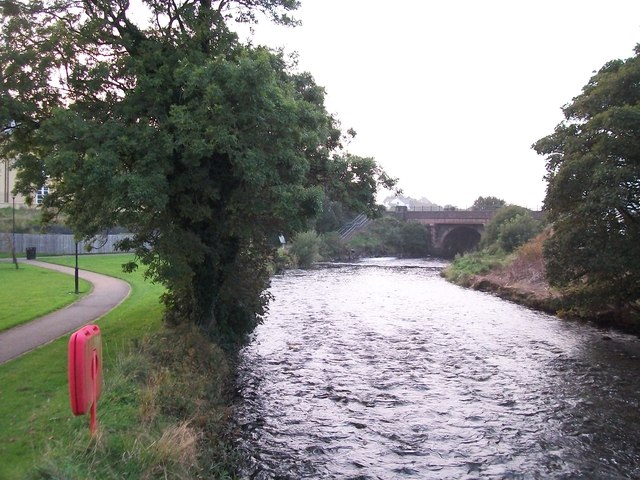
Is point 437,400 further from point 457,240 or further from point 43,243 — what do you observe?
point 457,240

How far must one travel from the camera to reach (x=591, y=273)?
2069cm

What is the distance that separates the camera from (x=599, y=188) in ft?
59.0

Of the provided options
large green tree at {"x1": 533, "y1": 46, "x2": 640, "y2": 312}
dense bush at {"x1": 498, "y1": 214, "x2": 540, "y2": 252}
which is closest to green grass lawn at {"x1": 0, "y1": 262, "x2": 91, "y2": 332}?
large green tree at {"x1": 533, "y1": 46, "x2": 640, "y2": 312}

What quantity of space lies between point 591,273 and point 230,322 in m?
13.7

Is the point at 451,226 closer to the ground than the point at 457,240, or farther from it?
farther from it

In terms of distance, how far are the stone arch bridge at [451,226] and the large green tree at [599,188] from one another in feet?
192

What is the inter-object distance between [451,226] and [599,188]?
6931cm

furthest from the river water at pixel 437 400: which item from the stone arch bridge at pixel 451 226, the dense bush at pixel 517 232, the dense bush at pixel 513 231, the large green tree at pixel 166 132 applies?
the stone arch bridge at pixel 451 226

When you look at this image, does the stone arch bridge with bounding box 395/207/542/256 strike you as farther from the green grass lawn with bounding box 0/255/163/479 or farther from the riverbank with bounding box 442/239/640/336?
the green grass lawn with bounding box 0/255/163/479

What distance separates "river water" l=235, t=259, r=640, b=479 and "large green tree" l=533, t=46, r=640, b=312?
7.61ft

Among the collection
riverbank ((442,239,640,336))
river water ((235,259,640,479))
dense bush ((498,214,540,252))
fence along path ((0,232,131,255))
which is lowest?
river water ((235,259,640,479))

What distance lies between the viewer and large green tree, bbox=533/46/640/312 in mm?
17781

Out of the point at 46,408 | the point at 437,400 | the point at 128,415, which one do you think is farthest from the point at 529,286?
the point at 46,408

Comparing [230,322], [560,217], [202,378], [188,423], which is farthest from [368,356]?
[560,217]
